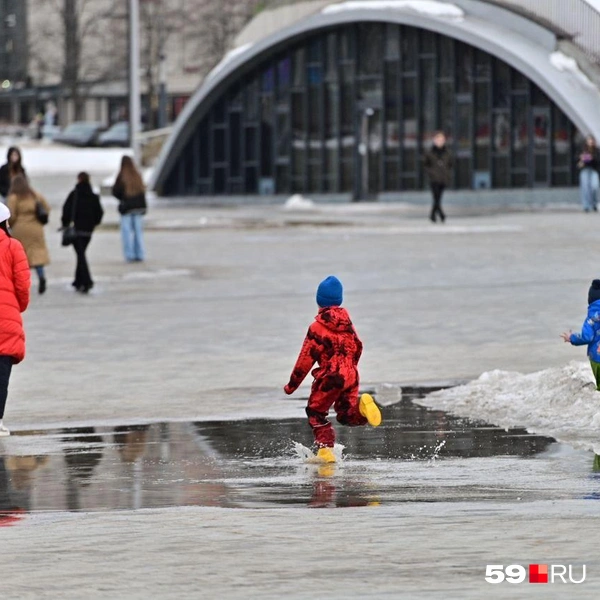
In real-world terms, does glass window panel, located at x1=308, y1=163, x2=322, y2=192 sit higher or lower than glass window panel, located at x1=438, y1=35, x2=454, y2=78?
lower

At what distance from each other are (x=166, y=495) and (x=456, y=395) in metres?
3.98

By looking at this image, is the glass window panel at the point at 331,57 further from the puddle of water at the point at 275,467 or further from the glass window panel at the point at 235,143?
the puddle of water at the point at 275,467

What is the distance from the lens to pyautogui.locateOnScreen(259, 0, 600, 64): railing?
145 feet

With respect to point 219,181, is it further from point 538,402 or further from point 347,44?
point 538,402

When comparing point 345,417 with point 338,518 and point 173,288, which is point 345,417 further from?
point 173,288

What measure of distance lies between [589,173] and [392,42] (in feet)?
42.4

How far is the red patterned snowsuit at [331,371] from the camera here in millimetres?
9617

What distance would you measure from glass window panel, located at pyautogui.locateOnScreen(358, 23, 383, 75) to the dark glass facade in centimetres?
4

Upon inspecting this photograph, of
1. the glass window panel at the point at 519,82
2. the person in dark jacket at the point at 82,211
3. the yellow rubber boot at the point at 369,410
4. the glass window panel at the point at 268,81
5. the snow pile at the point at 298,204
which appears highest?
the glass window panel at the point at 268,81

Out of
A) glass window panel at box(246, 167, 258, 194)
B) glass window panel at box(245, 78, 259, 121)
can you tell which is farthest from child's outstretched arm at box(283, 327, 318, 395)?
glass window panel at box(245, 78, 259, 121)

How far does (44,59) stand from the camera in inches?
4008

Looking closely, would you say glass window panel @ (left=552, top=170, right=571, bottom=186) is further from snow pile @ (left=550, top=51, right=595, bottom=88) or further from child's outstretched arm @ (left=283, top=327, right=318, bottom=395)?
child's outstretched arm @ (left=283, top=327, right=318, bottom=395)

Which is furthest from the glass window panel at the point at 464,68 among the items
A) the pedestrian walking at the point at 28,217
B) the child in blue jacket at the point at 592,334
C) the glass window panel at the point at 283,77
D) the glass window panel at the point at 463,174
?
the child in blue jacket at the point at 592,334

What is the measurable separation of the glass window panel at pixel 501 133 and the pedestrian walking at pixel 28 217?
2786 cm
